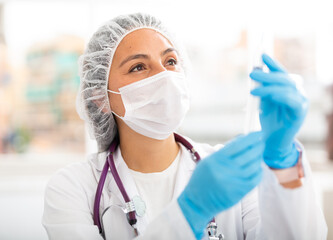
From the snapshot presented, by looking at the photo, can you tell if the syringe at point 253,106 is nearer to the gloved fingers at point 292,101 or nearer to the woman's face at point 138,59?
the gloved fingers at point 292,101

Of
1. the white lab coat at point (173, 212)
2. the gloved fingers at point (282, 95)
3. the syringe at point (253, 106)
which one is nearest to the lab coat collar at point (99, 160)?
the white lab coat at point (173, 212)

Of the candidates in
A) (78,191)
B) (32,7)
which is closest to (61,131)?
(32,7)

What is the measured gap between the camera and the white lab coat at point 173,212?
3.38 feet

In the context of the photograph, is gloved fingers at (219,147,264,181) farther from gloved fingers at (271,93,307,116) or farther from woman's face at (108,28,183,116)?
woman's face at (108,28,183,116)

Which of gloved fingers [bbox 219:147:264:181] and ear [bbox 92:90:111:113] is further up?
gloved fingers [bbox 219:147:264:181]

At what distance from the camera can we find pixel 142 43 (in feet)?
4.33

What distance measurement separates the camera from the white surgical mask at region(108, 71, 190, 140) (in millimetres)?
1250

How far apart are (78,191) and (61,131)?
228cm

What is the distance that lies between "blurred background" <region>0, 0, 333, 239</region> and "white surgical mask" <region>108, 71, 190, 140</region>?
1951mm

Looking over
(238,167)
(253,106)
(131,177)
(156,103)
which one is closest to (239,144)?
(238,167)

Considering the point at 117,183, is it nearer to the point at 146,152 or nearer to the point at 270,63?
the point at 146,152

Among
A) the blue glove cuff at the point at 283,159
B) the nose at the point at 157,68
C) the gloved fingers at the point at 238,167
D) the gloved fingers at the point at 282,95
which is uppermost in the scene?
the gloved fingers at the point at 282,95

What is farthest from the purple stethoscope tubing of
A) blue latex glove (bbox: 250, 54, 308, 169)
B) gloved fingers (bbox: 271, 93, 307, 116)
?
gloved fingers (bbox: 271, 93, 307, 116)

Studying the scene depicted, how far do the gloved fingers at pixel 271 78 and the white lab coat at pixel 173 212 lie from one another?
285 mm
